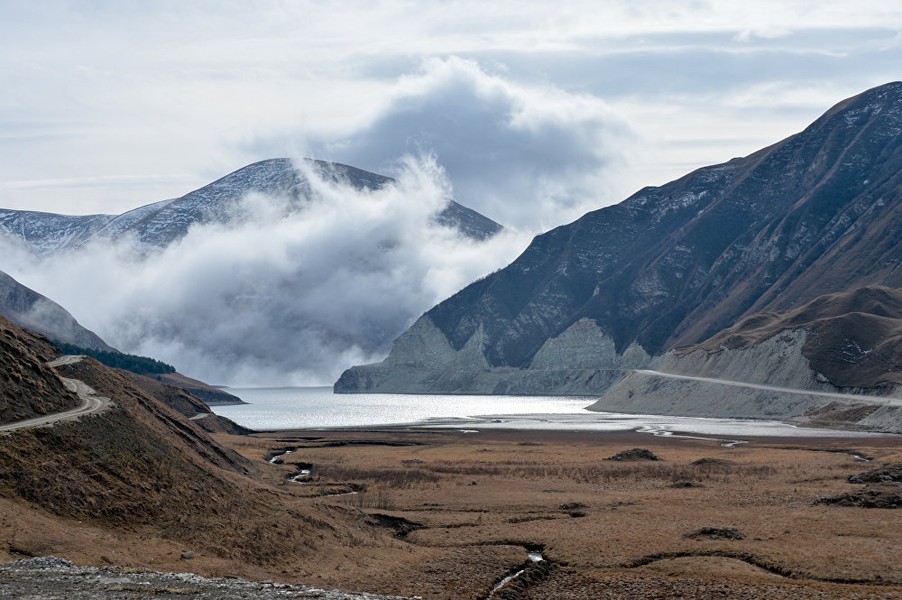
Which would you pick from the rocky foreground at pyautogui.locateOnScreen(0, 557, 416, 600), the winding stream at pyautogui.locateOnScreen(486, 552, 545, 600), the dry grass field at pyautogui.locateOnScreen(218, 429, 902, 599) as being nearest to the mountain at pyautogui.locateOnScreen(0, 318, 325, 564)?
the rocky foreground at pyautogui.locateOnScreen(0, 557, 416, 600)

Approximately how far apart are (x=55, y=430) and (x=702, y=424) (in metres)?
132

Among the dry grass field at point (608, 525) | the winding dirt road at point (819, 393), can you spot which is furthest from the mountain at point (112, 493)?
the winding dirt road at point (819, 393)

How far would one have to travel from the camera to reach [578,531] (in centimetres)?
4953

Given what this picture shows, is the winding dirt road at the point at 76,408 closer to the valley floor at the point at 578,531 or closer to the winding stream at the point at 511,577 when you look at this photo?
the valley floor at the point at 578,531

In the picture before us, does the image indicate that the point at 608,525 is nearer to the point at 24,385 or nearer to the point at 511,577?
the point at 511,577

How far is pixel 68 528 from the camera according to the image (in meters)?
36.9

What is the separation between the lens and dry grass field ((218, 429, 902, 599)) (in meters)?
38.0

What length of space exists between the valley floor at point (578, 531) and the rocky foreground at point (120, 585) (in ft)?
6.10

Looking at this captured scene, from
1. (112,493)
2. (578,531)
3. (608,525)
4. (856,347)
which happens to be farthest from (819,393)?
(112,493)

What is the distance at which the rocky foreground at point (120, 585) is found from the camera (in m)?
28.8

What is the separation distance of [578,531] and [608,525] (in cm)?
225

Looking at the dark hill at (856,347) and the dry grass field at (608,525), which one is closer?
the dry grass field at (608,525)

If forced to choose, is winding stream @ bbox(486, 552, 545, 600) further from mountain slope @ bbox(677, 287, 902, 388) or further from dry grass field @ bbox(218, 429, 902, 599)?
mountain slope @ bbox(677, 287, 902, 388)

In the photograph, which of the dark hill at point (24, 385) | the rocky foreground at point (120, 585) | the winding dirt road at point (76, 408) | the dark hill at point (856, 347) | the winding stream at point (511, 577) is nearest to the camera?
the rocky foreground at point (120, 585)
